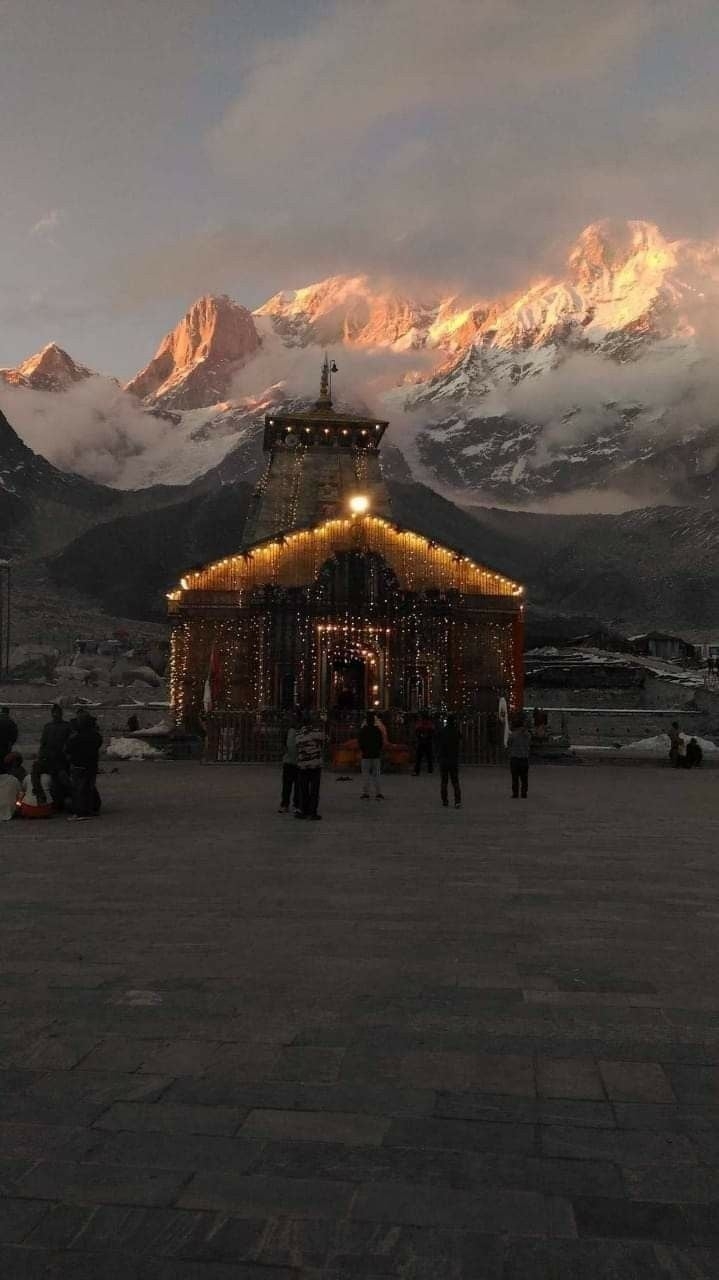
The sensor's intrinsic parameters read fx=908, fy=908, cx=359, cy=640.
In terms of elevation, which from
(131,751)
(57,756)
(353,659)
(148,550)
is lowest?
(131,751)

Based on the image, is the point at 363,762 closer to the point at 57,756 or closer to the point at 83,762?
the point at 83,762

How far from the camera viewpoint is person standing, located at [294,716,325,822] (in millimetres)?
13281

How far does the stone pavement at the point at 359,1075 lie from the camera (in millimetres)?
2795

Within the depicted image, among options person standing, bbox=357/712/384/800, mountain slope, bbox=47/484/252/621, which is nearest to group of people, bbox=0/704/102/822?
person standing, bbox=357/712/384/800

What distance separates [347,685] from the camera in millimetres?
36500

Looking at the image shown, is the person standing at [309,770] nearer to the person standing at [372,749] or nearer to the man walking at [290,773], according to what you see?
the man walking at [290,773]

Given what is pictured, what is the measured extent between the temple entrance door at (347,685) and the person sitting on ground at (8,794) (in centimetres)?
1744

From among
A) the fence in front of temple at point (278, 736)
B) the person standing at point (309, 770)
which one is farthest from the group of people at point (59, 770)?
the fence in front of temple at point (278, 736)

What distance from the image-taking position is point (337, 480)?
43406 mm

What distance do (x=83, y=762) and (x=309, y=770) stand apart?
3.43 m

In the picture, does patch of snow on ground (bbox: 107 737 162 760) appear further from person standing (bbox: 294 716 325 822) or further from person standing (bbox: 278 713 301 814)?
person standing (bbox: 294 716 325 822)

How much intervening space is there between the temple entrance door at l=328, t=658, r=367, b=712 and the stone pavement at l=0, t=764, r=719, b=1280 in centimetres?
2343

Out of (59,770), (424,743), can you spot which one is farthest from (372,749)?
(424,743)

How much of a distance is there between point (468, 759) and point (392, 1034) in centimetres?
2412
